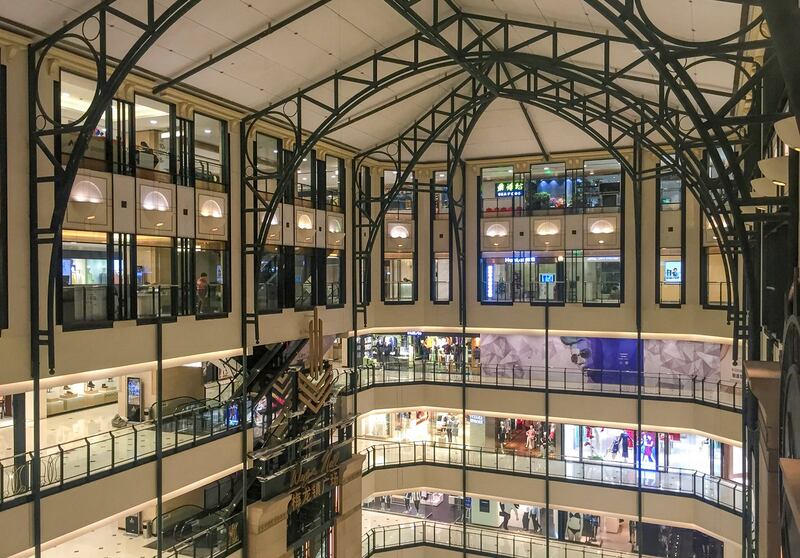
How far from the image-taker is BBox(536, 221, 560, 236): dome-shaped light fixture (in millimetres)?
26938

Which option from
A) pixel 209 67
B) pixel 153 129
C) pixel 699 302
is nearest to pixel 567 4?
pixel 209 67

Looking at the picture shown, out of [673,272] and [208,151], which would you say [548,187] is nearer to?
[673,272]

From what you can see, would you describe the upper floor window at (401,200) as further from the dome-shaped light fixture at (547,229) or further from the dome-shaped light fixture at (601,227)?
the dome-shaped light fixture at (601,227)

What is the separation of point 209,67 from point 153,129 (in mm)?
2310

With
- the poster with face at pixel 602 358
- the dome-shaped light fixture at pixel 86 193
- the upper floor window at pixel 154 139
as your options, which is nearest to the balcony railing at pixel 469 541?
the poster with face at pixel 602 358

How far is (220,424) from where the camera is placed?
1870 centimetres

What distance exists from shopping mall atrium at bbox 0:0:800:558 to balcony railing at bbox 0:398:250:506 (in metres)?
0.06

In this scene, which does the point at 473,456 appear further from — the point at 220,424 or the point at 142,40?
the point at 142,40

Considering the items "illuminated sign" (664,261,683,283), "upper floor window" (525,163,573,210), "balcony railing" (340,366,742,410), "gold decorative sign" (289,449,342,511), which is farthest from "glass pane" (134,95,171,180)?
"illuminated sign" (664,261,683,283)

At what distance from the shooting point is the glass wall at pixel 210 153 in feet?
59.5

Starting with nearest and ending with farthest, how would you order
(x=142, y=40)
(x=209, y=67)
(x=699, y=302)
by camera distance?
1. (x=142, y=40)
2. (x=209, y=67)
3. (x=699, y=302)

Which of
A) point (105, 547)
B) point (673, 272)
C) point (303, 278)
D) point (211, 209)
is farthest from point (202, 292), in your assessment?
point (673, 272)

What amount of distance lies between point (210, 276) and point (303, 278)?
483cm

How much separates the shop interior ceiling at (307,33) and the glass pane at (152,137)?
1.12m
